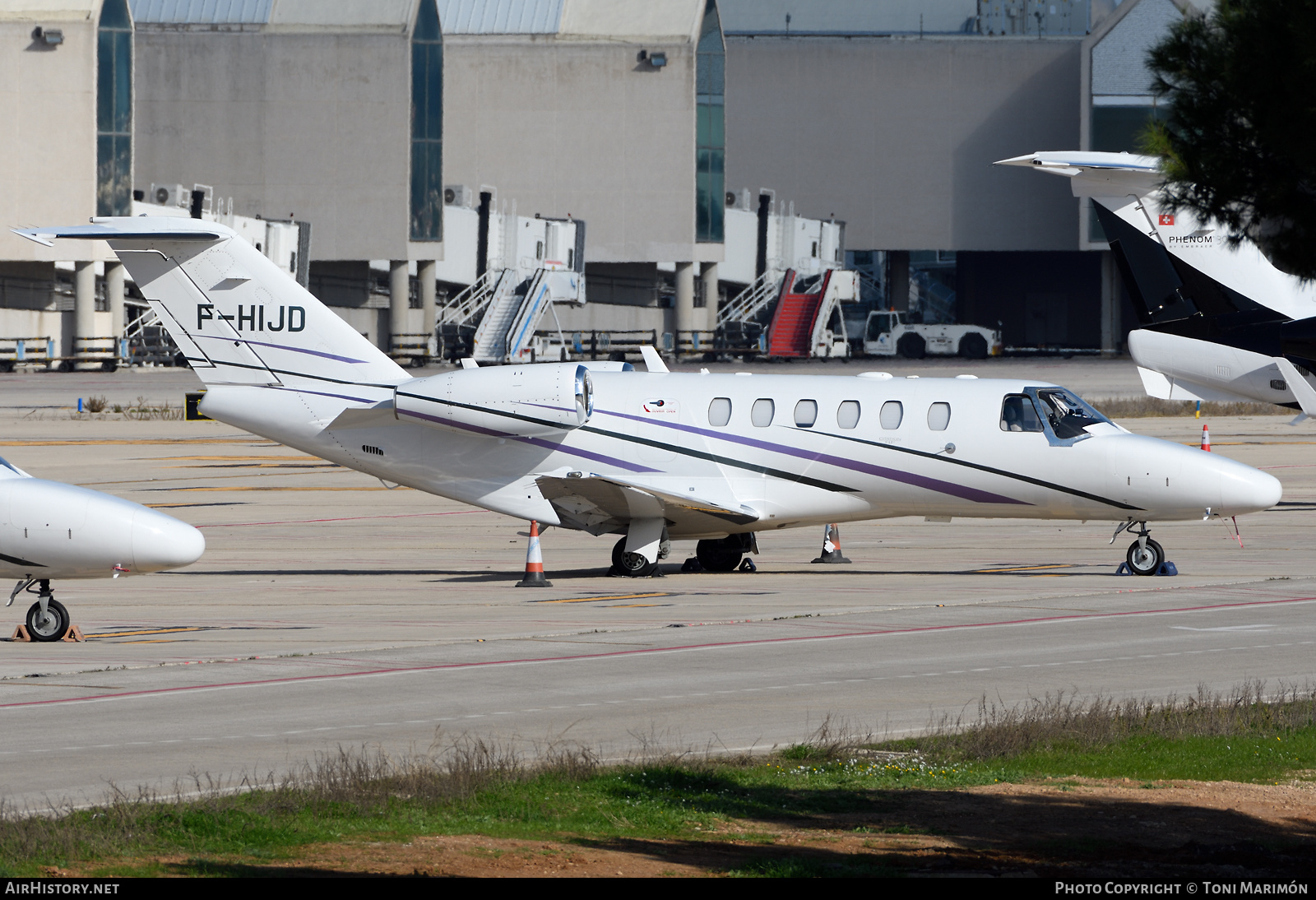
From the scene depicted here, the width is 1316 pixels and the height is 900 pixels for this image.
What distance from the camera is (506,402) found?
84.5ft

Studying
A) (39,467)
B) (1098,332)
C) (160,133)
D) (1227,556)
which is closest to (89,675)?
(1227,556)

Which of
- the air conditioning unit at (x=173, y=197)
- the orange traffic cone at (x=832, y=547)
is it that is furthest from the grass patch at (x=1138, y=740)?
the air conditioning unit at (x=173, y=197)

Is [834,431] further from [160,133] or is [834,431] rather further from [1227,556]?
[160,133]

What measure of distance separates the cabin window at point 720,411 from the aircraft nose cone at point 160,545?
9148mm

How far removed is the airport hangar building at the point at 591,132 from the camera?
Answer: 85.0 m

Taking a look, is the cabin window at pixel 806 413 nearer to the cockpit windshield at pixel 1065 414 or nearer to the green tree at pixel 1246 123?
the cockpit windshield at pixel 1065 414

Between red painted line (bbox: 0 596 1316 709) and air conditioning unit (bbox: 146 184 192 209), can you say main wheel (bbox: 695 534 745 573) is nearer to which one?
red painted line (bbox: 0 596 1316 709)

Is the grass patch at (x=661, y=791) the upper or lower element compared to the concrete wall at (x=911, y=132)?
lower

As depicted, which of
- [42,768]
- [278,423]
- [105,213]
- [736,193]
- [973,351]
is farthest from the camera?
[736,193]

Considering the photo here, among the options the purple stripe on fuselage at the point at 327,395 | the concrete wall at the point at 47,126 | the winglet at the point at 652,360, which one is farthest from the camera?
the concrete wall at the point at 47,126

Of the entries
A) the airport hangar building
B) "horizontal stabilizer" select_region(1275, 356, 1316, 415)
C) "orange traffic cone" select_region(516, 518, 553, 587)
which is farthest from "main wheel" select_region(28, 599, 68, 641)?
the airport hangar building

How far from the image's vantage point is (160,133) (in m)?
93.9

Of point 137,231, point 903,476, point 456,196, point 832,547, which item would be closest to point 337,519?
point 137,231

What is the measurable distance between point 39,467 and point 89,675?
28.1 m
